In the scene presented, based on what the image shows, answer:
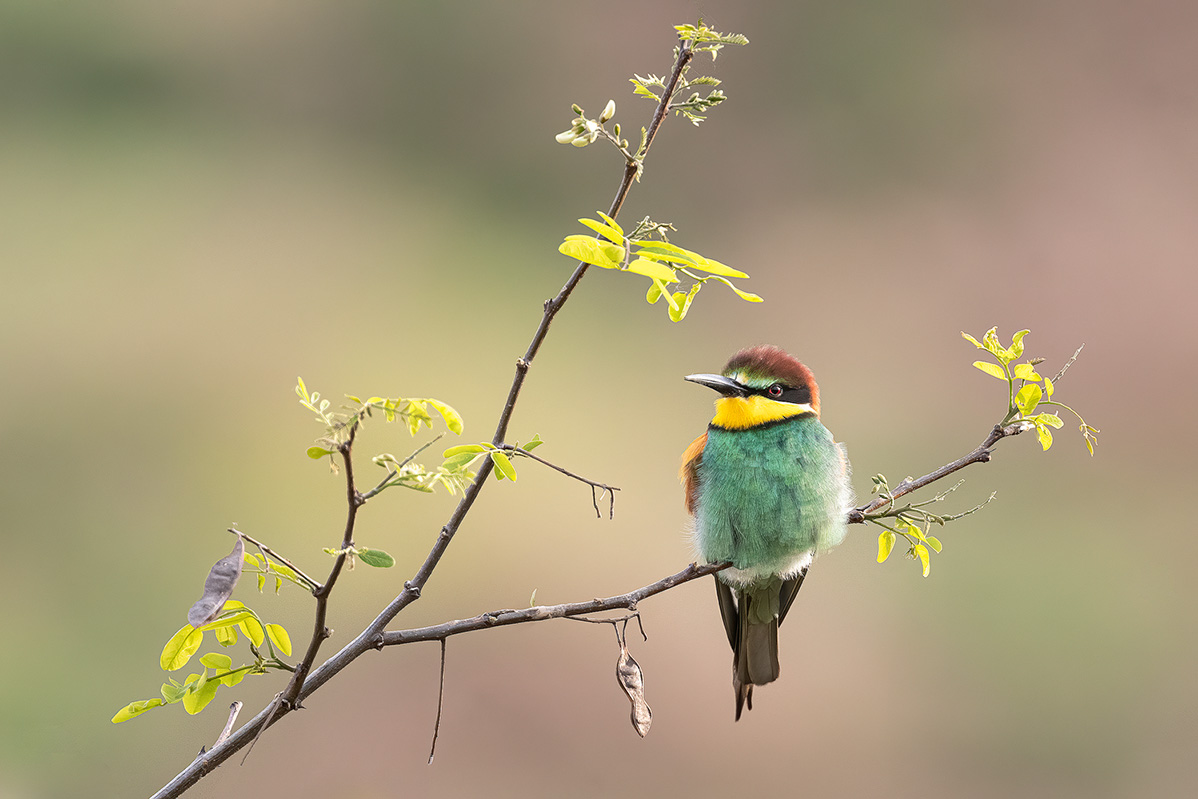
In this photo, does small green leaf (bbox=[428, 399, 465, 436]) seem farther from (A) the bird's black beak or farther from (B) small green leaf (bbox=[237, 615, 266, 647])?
(A) the bird's black beak

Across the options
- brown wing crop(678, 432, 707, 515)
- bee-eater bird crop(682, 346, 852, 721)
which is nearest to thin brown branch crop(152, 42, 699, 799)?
bee-eater bird crop(682, 346, 852, 721)

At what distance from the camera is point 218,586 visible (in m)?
0.59

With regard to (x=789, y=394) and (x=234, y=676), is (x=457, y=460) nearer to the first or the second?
(x=234, y=676)

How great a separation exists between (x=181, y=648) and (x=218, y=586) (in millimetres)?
153

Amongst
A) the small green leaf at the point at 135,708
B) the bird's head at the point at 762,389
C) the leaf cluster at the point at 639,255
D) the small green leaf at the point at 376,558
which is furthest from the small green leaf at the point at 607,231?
the bird's head at the point at 762,389

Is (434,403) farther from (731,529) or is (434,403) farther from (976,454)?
(731,529)

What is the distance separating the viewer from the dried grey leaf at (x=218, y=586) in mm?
581

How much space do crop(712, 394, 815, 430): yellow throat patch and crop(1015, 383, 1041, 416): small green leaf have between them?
40cm

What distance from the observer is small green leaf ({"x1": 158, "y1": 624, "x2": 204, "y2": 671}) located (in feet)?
2.29

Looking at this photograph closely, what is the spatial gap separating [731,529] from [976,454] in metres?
0.42

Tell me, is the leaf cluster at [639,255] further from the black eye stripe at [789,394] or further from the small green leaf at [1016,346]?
the black eye stripe at [789,394]

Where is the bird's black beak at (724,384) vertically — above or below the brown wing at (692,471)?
above

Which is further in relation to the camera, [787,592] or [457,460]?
Answer: [787,592]

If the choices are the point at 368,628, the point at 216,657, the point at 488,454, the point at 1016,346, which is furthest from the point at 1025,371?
the point at 216,657
